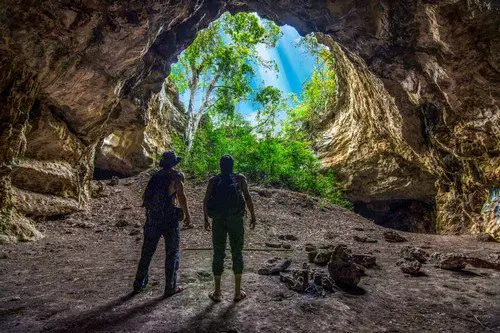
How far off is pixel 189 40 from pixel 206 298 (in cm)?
932

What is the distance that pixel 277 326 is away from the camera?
2.87 m

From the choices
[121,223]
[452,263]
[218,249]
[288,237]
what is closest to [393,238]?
[288,237]

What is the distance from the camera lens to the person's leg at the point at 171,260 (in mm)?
3566

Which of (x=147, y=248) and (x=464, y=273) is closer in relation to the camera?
(x=147, y=248)

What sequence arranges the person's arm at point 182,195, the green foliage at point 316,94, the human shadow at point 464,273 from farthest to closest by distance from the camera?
1. the green foliage at point 316,94
2. the human shadow at point 464,273
3. the person's arm at point 182,195

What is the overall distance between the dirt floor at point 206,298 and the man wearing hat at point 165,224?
0.23m

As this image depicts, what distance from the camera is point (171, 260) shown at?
3.61 m

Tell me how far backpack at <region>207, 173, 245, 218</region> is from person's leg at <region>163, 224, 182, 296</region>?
534 millimetres

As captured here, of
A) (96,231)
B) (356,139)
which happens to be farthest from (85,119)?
(356,139)

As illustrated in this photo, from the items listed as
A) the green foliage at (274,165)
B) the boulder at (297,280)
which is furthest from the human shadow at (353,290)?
the green foliage at (274,165)

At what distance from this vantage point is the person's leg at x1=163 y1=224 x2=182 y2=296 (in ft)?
11.7

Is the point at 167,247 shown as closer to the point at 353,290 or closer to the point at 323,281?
the point at 323,281

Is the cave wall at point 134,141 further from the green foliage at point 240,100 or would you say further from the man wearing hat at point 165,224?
the man wearing hat at point 165,224

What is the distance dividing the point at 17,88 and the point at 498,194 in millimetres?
12776
